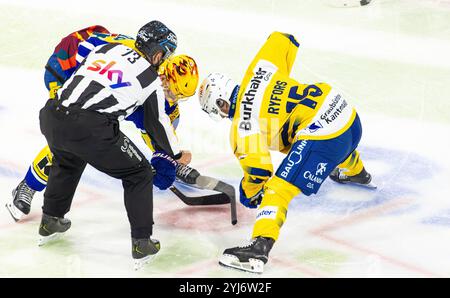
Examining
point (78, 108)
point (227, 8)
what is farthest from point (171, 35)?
point (227, 8)

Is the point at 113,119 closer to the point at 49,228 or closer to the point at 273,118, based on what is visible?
the point at 49,228

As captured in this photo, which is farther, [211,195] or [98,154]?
[211,195]

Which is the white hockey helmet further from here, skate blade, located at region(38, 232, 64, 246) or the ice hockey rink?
skate blade, located at region(38, 232, 64, 246)

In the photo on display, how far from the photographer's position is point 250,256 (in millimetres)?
4742

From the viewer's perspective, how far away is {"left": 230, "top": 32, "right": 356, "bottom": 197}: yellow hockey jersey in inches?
199

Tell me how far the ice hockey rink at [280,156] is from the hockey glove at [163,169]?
0.21 metres

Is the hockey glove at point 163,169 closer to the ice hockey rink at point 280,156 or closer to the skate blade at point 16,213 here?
the ice hockey rink at point 280,156

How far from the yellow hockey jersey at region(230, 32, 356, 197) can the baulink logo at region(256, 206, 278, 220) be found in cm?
25

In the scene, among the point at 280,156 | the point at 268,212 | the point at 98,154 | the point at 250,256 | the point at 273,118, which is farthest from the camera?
the point at 280,156

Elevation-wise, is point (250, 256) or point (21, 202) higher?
point (250, 256)

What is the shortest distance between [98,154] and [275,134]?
102cm

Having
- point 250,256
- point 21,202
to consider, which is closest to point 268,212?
point 250,256

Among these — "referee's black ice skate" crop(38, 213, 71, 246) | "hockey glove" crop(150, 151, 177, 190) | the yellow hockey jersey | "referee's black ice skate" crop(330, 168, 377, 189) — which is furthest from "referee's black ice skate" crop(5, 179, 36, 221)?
"referee's black ice skate" crop(330, 168, 377, 189)

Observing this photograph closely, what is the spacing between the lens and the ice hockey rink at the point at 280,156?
4.94 metres
